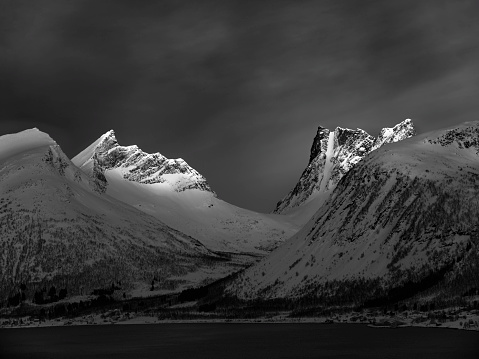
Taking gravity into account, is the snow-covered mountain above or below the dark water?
above

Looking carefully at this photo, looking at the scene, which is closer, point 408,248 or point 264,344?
point 264,344

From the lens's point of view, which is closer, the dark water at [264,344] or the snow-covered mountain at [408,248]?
the dark water at [264,344]

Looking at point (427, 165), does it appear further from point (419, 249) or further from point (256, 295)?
point (256, 295)

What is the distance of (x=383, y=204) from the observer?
19738cm

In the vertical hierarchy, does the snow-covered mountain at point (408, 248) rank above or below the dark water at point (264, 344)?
above

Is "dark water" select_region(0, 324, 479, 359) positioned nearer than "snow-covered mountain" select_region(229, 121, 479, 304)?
Yes

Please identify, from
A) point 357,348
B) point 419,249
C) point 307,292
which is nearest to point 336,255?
point 307,292

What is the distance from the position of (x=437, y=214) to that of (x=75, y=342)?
90.4 m

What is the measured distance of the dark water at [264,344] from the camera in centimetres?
9300

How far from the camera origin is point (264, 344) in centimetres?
10969

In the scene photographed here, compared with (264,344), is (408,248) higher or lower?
higher

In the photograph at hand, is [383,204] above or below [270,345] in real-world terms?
above

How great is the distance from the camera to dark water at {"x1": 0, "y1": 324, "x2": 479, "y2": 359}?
93.0 meters

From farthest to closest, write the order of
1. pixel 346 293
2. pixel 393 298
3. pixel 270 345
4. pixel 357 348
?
1. pixel 346 293
2. pixel 393 298
3. pixel 270 345
4. pixel 357 348
